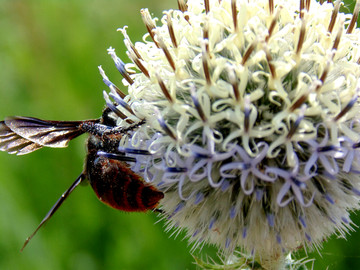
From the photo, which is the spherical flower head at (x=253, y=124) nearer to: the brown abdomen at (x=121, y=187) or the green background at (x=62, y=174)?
the brown abdomen at (x=121, y=187)

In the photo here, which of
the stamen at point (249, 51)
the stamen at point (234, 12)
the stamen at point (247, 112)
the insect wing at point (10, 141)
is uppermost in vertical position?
the stamen at point (234, 12)

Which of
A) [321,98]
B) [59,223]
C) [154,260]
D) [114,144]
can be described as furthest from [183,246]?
[321,98]

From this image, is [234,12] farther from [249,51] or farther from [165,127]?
[165,127]

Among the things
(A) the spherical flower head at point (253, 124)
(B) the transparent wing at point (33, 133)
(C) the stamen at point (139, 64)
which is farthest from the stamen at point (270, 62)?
(B) the transparent wing at point (33, 133)

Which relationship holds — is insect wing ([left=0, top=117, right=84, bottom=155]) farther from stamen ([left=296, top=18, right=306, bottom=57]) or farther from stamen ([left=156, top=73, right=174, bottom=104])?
→ stamen ([left=296, top=18, right=306, bottom=57])

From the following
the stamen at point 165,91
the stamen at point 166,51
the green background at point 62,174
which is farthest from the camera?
the green background at point 62,174
